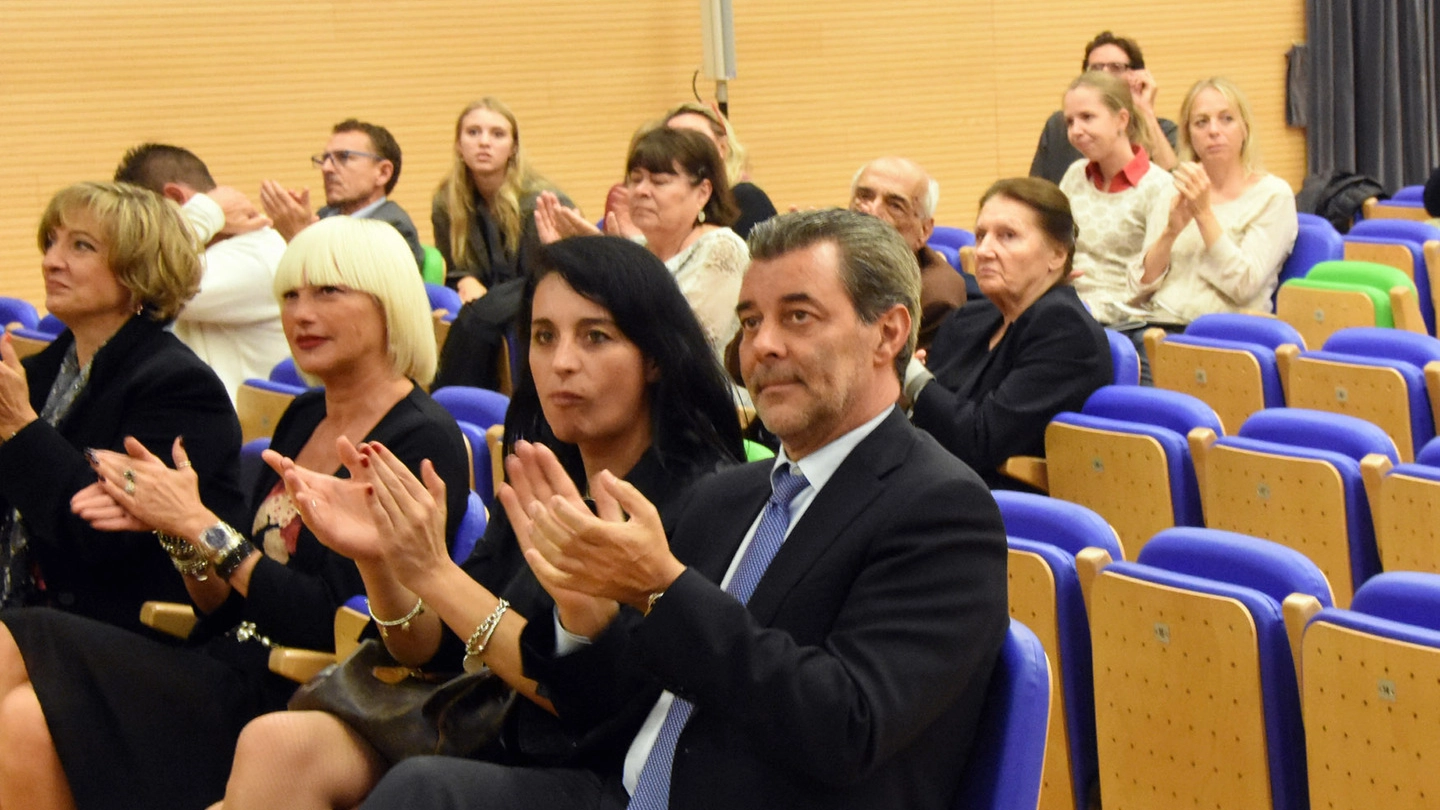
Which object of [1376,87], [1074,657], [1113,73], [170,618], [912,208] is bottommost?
[1074,657]

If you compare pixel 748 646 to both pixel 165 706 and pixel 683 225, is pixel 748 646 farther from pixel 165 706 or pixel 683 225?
pixel 683 225

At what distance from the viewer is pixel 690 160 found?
4234 mm

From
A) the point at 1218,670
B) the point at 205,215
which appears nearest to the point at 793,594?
the point at 1218,670

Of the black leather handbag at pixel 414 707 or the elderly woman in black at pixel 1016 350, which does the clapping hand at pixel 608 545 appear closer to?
the black leather handbag at pixel 414 707

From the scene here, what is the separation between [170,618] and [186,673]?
0.40 feet

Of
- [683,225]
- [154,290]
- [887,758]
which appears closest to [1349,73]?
[683,225]

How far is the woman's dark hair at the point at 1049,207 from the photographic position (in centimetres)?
364

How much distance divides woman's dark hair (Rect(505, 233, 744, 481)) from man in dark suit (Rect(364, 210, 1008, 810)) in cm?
22

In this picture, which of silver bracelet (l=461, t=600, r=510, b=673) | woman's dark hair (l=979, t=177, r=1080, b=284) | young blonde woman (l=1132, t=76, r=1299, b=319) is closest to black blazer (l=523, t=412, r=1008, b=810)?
silver bracelet (l=461, t=600, r=510, b=673)

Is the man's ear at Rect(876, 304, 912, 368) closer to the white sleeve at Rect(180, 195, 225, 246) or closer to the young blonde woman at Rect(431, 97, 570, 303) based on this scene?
the white sleeve at Rect(180, 195, 225, 246)

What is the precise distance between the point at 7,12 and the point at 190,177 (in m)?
2.18

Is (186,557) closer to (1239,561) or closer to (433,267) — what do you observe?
(1239,561)

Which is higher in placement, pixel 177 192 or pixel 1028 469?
pixel 177 192

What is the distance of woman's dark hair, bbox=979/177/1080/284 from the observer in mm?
3637
